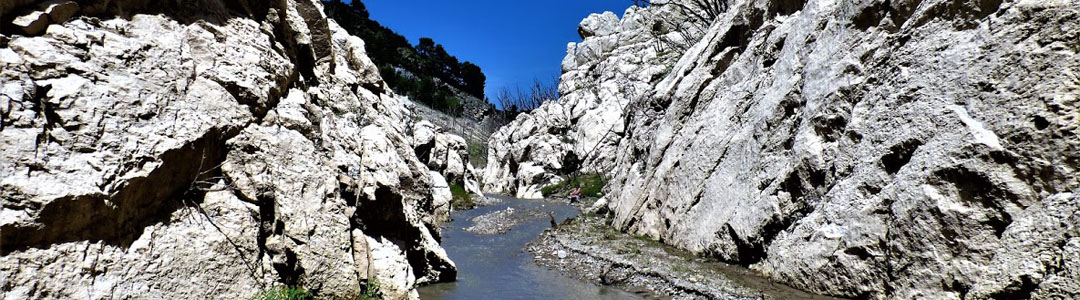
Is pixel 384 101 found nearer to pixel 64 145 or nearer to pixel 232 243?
pixel 232 243

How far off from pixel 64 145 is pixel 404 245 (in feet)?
18.6

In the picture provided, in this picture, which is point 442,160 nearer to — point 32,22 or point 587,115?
point 587,115

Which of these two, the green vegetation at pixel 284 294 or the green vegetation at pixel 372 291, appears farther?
the green vegetation at pixel 372 291

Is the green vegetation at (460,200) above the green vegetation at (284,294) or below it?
below

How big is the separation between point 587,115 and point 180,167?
49.9 meters

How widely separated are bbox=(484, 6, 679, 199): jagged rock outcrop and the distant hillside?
3499cm

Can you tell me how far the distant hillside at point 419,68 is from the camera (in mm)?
100188

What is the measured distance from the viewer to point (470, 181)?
5128 centimetres

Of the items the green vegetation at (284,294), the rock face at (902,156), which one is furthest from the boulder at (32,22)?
the rock face at (902,156)

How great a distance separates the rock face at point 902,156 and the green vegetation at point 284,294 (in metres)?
8.82

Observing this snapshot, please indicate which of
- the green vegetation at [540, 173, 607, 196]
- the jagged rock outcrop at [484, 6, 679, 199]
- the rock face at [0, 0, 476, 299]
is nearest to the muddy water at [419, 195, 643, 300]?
the rock face at [0, 0, 476, 299]

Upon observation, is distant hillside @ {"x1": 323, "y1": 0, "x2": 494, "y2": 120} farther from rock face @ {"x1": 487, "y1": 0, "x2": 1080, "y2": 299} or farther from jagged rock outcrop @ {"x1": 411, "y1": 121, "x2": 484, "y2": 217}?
rock face @ {"x1": 487, "y1": 0, "x2": 1080, "y2": 299}

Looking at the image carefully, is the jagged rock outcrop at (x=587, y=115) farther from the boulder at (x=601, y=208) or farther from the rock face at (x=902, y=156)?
the rock face at (x=902, y=156)

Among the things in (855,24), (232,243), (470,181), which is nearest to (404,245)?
(232,243)
